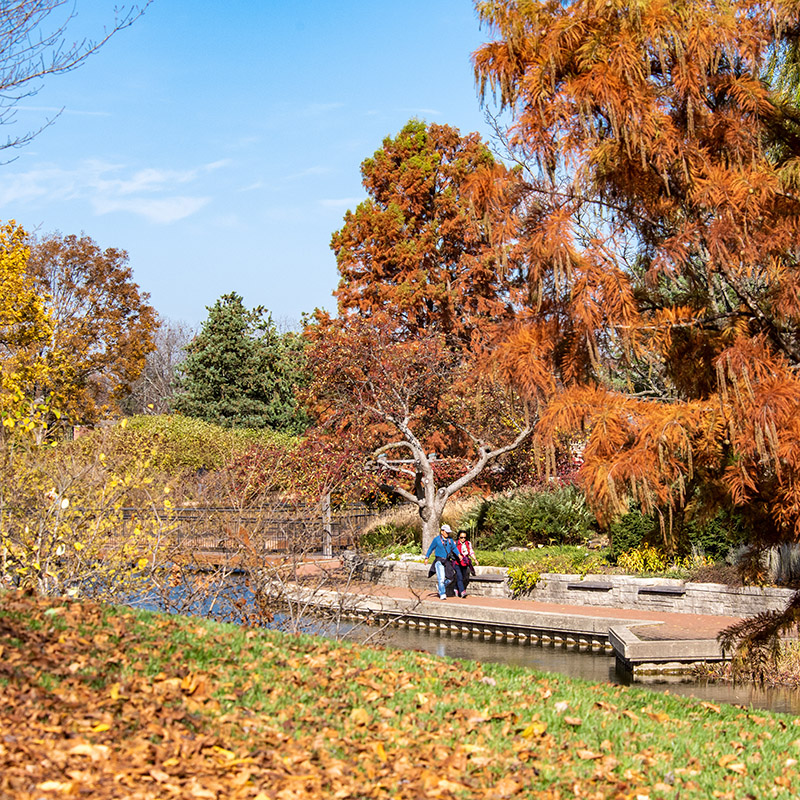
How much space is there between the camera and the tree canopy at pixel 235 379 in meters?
45.5

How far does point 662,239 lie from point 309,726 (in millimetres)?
5355

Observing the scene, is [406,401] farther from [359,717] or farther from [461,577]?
[359,717]

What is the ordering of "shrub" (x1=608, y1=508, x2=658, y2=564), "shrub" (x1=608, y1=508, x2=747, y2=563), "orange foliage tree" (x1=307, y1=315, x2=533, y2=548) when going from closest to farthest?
1. "shrub" (x1=608, y1=508, x2=747, y2=563)
2. "shrub" (x1=608, y1=508, x2=658, y2=564)
3. "orange foliage tree" (x1=307, y1=315, x2=533, y2=548)

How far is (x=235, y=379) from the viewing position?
45844 mm

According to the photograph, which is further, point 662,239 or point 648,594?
point 648,594

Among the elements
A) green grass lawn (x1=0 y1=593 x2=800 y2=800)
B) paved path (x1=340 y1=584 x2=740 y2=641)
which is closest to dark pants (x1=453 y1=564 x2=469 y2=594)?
paved path (x1=340 y1=584 x2=740 y2=641)

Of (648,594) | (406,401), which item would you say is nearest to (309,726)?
(648,594)

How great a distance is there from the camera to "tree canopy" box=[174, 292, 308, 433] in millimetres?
45469

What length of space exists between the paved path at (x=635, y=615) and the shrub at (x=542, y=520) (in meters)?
2.78

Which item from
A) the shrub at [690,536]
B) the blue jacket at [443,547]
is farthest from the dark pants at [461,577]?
the shrub at [690,536]

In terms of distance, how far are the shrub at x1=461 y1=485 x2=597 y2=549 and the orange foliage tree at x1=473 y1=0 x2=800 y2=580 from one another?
11.6m

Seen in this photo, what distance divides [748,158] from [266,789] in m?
6.60

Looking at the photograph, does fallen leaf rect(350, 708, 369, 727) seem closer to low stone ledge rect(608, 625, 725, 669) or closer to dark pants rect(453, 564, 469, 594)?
low stone ledge rect(608, 625, 725, 669)

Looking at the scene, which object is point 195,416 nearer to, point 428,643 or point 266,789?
point 428,643
